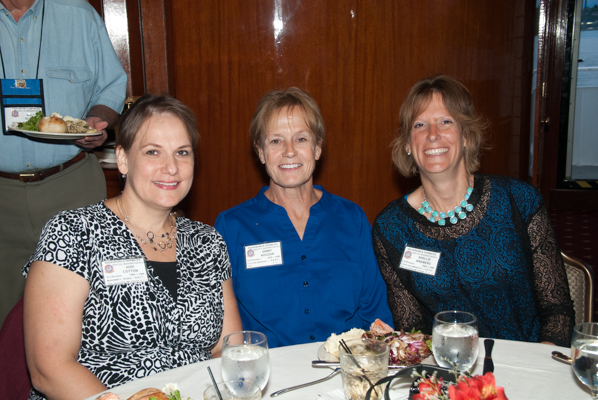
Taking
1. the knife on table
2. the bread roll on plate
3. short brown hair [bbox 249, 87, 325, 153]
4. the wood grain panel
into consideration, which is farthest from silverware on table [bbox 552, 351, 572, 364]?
the wood grain panel

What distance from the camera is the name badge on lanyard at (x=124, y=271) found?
1604mm

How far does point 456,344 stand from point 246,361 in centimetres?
49

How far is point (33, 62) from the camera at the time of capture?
2.66 metres

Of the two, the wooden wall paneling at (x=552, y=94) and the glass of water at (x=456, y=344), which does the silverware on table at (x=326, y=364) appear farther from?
the wooden wall paneling at (x=552, y=94)

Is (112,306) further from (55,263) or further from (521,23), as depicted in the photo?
(521,23)

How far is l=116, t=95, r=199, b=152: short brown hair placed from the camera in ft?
6.02

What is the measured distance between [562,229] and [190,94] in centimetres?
516

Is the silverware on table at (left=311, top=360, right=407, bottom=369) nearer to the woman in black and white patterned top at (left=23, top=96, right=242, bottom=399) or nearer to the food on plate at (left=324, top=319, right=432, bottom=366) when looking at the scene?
the food on plate at (left=324, top=319, right=432, bottom=366)

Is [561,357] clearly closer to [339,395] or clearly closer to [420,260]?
[339,395]

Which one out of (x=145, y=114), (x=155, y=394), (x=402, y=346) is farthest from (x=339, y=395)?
(x=145, y=114)

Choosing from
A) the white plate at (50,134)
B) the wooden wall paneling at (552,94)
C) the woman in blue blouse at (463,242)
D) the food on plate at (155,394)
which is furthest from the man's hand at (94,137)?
the wooden wall paneling at (552,94)

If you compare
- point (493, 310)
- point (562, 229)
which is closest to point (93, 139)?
point (493, 310)

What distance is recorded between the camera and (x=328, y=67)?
354 centimetres

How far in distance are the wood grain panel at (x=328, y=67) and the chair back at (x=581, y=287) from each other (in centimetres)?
174
